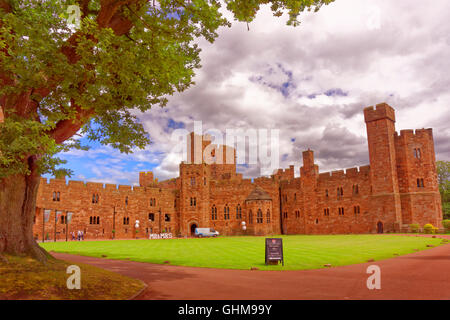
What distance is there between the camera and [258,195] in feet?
178

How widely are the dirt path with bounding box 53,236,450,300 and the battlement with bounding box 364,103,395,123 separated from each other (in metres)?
35.7

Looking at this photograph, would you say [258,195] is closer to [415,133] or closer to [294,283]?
[415,133]

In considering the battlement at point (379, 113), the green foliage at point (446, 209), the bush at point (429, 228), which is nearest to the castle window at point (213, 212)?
the battlement at point (379, 113)

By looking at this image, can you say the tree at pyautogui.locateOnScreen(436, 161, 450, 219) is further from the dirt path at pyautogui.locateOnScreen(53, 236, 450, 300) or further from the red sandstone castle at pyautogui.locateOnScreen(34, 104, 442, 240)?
the dirt path at pyautogui.locateOnScreen(53, 236, 450, 300)

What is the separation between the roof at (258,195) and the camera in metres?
53.7

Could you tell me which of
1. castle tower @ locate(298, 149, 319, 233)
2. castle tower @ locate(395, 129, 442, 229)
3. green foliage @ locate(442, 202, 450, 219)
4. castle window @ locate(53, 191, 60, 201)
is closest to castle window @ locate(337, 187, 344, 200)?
castle tower @ locate(298, 149, 319, 233)

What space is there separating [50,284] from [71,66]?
17.3 ft

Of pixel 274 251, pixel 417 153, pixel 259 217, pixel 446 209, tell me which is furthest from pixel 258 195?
pixel 274 251

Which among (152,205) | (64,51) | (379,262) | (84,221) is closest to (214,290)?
(64,51)

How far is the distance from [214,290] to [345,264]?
7.21 metres

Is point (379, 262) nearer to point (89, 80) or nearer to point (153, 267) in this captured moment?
point (153, 267)

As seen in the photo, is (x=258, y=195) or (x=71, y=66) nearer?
(x=71, y=66)

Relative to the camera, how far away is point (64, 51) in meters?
9.16

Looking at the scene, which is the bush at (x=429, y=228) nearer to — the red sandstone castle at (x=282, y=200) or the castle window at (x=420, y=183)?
the red sandstone castle at (x=282, y=200)
